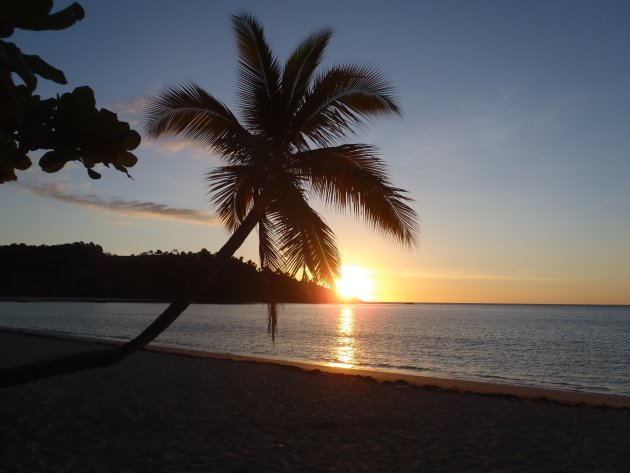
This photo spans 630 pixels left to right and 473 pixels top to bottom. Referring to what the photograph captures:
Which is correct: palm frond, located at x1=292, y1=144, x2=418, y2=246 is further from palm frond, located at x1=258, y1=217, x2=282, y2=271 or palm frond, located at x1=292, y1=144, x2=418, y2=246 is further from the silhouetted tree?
the silhouetted tree

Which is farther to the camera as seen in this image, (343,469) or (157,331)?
(343,469)

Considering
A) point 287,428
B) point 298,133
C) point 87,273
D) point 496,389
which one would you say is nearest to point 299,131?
point 298,133

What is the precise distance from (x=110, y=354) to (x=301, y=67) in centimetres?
527

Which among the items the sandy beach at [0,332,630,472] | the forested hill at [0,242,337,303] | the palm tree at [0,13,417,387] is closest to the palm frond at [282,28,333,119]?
the palm tree at [0,13,417,387]

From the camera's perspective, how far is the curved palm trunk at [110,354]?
4.54 m

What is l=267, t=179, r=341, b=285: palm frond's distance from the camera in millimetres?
7328

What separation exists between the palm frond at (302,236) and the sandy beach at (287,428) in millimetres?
2412

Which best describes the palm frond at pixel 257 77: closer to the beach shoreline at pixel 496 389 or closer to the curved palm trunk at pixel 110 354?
the curved palm trunk at pixel 110 354

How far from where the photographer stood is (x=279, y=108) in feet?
27.4

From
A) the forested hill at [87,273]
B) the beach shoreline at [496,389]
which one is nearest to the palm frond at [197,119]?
the beach shoreline at [496,389]

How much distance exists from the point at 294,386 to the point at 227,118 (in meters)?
6.92

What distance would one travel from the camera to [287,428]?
868 cm

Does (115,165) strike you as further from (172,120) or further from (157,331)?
(172,120)

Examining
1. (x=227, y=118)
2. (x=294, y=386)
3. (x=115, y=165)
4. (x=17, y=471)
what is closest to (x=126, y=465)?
(x=17, y=471)
